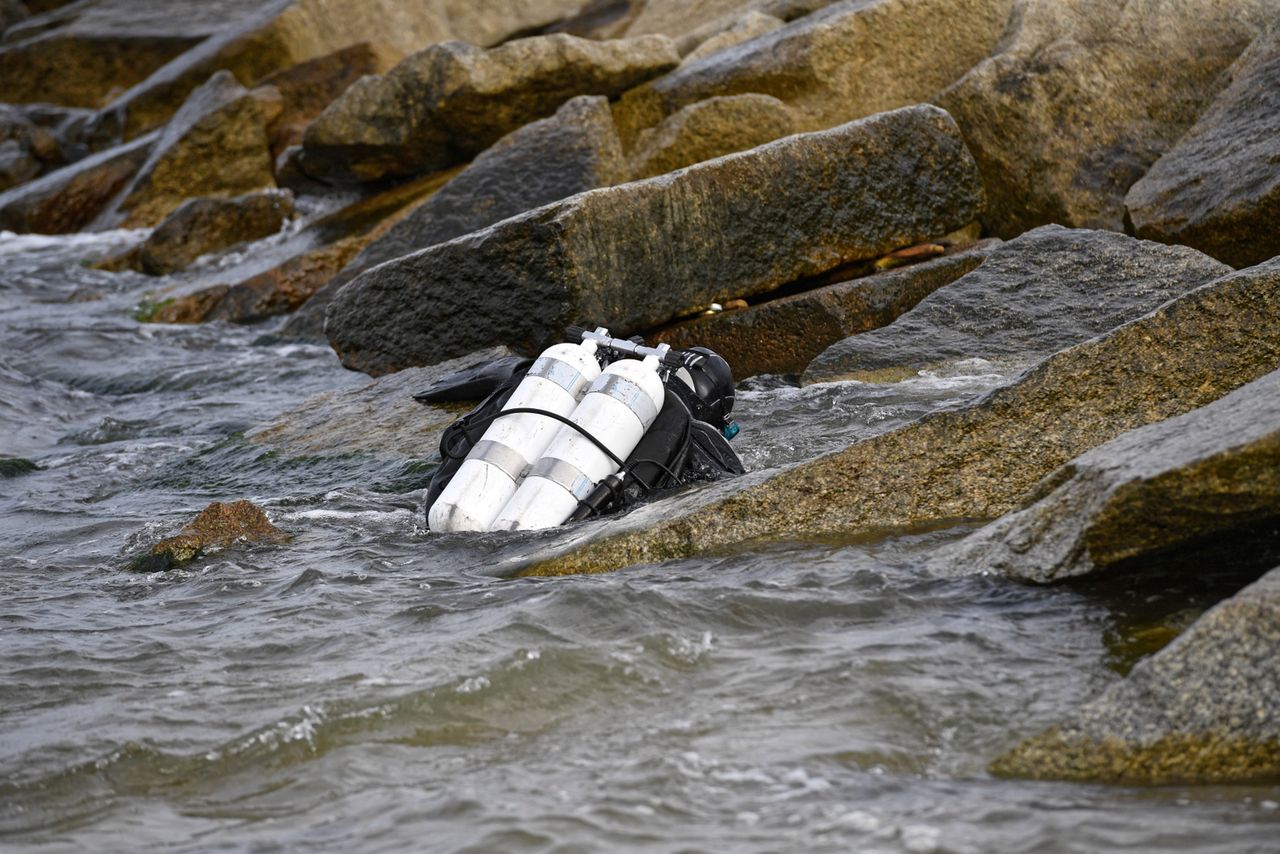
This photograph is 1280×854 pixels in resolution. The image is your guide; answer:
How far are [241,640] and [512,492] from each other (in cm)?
171

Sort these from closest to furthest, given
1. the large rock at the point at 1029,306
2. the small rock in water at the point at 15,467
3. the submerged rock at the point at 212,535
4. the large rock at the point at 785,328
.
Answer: the submerged rock at the point at 212,535, the large rock at the point at 1029,306, the small rock in water at the point at 15,467, the large rock at the point at 785,328

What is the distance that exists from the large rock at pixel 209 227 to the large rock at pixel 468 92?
4.75 ft

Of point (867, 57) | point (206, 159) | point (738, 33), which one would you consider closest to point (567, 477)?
point (867, 57)

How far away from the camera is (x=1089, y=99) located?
428 inches

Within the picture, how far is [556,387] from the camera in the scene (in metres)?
6.68

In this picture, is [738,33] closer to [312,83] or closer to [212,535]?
[312,83]

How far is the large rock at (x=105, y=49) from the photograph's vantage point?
83.4 feet

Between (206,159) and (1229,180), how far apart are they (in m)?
12.5

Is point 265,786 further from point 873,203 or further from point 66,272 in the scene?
point 66,272

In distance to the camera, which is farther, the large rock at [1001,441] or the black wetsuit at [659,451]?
the black wetsuit at [659,451]

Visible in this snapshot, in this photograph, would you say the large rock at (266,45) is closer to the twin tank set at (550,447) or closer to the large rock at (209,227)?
the large rock at (209,227)

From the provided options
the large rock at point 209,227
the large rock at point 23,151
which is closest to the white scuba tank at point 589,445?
the large rock at point 209,227

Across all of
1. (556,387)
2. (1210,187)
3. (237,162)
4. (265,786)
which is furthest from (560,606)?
(237,162)

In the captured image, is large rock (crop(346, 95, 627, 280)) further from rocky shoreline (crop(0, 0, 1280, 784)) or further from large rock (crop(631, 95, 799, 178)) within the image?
large rock (crop(631, 95, 799, 178))
